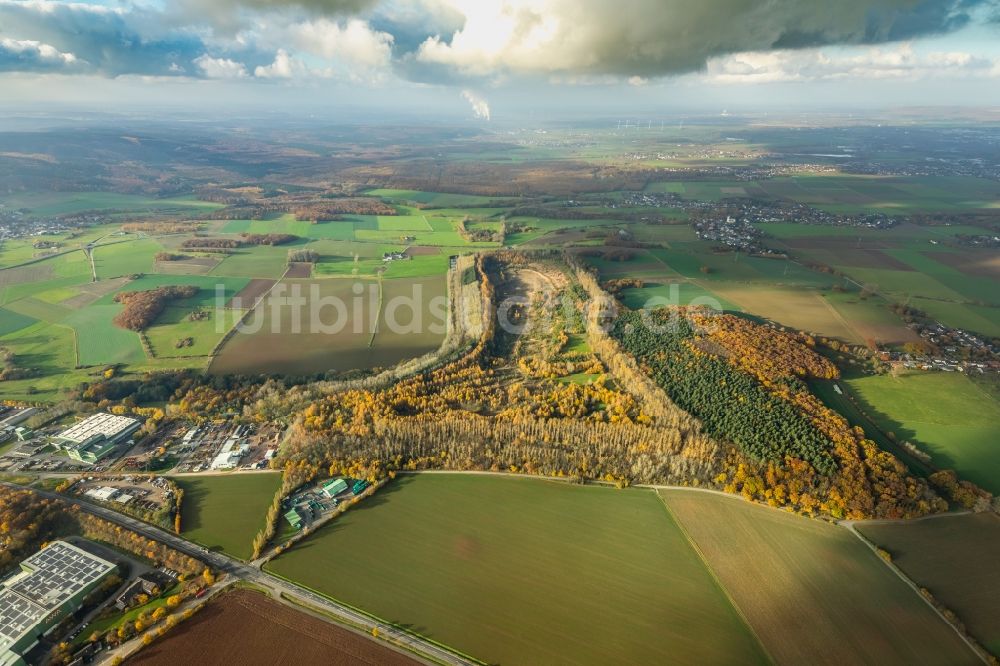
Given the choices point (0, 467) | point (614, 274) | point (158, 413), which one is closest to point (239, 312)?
point (158, 413)

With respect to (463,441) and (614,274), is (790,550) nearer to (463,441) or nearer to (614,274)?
(463,441)

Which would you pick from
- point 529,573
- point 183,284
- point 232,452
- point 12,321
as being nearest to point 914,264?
point 529,573

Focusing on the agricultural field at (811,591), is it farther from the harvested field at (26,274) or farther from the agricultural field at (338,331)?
the harvested field at (26,274)

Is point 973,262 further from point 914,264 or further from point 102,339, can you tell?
point 102,339

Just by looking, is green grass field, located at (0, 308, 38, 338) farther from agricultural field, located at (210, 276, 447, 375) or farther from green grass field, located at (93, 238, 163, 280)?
agricultural field, located at (210, 276, 447, 375)

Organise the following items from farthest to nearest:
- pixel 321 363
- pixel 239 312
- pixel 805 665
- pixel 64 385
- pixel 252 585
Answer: pixel 239 312 < pixel 321 363 < pixel 64 385 < pixel 252 585 < pixel 805 665

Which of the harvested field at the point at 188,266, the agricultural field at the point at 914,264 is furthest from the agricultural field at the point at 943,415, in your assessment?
the harvested field at the point at 188,266
